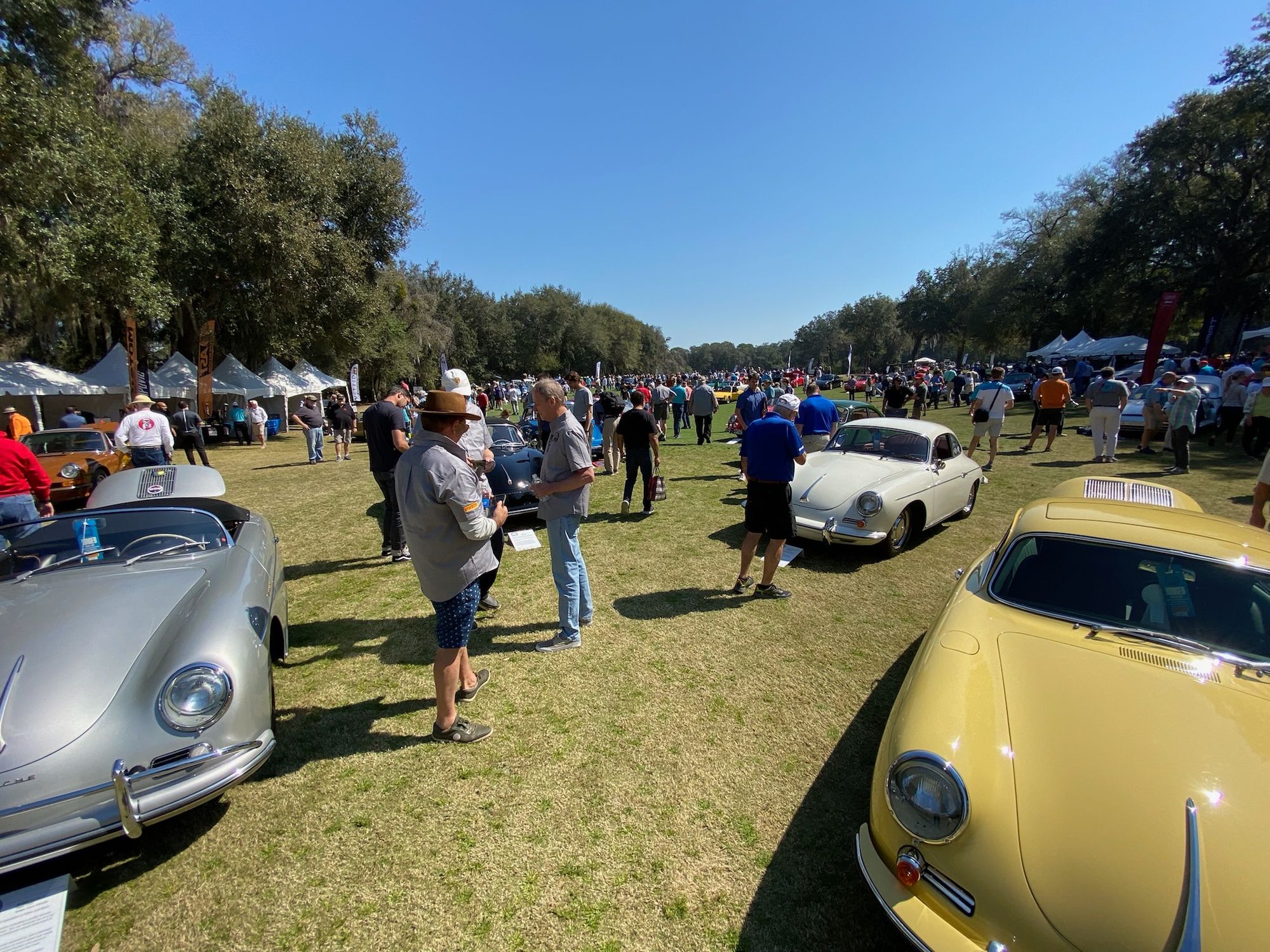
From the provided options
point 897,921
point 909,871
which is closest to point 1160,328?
point 909,871

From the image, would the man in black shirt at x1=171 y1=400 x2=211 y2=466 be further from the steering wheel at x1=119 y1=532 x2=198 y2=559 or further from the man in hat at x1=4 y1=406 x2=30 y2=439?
the steering wheel at x1=119 y1=532 x2=198 y2=559

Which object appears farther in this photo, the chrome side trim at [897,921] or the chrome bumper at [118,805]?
the chrome bumper at [118,805]

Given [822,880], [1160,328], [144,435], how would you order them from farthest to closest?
1. [1160,328]
2. [144,435]
3. [822,880]

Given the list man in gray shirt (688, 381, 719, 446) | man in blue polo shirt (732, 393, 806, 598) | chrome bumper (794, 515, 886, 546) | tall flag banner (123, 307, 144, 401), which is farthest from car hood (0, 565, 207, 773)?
tall flag banner (123, 307, 144, 401)

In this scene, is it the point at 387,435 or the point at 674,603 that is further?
the point at 387,435

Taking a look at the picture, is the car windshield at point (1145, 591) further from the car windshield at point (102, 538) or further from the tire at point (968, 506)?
the car windshield at point (102, 538)

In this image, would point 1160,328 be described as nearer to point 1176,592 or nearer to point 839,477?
point 839,477

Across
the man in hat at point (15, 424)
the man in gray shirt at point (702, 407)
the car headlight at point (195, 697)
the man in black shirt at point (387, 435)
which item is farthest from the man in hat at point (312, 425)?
the car headlight at point (195, 697)

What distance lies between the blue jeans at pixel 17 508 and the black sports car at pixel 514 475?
424 cm

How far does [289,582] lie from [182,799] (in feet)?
12.8

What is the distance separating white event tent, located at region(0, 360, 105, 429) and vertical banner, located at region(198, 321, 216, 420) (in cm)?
282

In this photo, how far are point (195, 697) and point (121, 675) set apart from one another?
32 cm

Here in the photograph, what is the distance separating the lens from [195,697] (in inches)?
94.6

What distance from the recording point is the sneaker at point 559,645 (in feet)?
13.8
